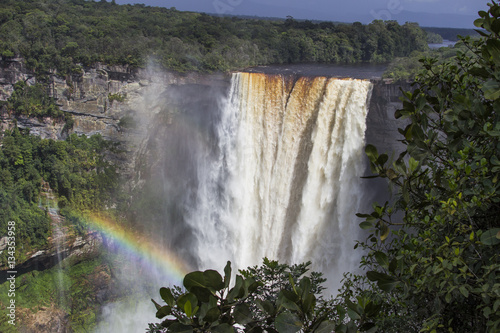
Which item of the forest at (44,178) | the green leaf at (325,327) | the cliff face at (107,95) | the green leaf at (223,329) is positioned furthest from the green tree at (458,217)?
the forest at (44,178)

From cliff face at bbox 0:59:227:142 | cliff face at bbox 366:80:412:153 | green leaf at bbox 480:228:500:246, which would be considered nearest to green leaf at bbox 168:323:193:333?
green leaf at bbox 480:228:500:246

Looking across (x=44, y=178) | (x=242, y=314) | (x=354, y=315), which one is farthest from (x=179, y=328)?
(x=44, y=178)

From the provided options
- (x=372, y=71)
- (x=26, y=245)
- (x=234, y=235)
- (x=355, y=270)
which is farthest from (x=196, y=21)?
(x=355, y=270)

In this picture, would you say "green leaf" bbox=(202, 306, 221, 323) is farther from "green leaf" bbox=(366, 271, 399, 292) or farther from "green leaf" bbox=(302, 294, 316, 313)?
"green leaf" bbox=(366, 271, 399, 292)

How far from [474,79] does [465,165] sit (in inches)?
31.7

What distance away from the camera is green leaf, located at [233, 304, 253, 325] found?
6.81 feet

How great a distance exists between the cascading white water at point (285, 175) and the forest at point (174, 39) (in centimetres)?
366

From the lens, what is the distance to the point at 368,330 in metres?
2.13

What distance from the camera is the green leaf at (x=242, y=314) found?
207 cm

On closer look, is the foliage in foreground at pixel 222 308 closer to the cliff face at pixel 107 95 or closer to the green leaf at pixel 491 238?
the green leaf at pixel 491 238

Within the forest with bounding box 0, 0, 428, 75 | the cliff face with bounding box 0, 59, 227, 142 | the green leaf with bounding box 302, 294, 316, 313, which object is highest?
the forest with bounding box 0, 0, 428, 75

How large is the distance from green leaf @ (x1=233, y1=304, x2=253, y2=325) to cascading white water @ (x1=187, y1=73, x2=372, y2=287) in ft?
35.1

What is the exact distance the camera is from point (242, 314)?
6.88 feet

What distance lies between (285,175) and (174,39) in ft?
29.2
